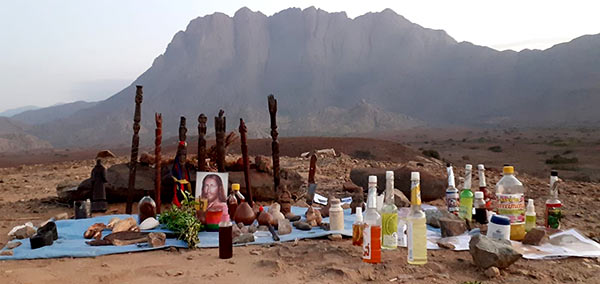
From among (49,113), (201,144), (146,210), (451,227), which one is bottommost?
(451,227)

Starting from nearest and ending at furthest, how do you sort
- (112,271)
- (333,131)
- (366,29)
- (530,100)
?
(112,271) < (333,131) < (530,100) < (366,29)

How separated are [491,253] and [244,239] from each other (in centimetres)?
250

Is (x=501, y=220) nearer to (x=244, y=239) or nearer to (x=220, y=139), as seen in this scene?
(x=244, y=239)

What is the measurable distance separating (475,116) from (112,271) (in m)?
67.0

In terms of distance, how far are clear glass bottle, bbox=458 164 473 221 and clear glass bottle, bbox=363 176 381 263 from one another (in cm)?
164

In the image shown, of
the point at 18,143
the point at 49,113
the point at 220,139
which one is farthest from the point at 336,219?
the point at 49,113

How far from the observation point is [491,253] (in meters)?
3.93

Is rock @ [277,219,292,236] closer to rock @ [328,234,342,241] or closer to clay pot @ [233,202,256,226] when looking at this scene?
clay pot @ [233,202,256,226]

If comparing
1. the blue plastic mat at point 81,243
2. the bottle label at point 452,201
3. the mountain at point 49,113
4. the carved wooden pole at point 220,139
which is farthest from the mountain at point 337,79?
the blue plastic mat at point 81,243

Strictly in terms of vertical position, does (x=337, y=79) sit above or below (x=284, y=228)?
above

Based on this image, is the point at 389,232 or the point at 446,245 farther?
the point at 446,245

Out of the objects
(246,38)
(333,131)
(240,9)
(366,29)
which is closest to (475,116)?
(333,131)

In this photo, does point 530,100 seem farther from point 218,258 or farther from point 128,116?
point 218,258

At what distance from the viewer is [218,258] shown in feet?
14.6
